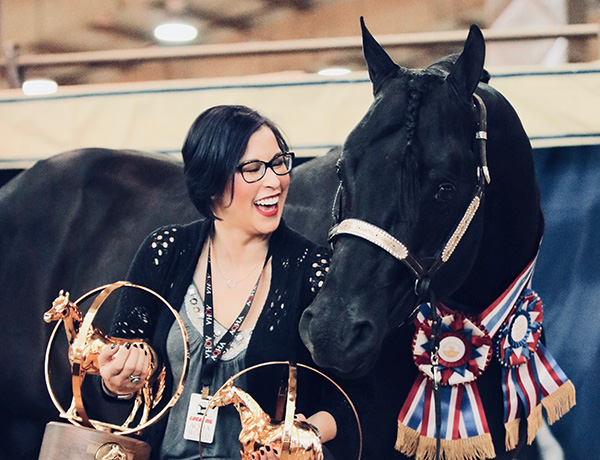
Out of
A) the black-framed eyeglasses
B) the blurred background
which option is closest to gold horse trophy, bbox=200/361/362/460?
the black-framed eyeglasses

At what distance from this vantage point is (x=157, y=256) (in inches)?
62.9

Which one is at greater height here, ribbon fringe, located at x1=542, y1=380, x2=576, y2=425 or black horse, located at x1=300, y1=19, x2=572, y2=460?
black horse, located at x1=300, y1=19, x2=572, y2=460

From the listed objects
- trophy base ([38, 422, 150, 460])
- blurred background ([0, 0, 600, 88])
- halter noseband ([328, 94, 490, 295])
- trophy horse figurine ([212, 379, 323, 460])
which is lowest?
trophy base ([38, 422, 150, 460])

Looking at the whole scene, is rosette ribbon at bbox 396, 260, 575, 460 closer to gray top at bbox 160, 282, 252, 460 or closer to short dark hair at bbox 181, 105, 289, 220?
gray top at bbox 160, 282, 252, 460

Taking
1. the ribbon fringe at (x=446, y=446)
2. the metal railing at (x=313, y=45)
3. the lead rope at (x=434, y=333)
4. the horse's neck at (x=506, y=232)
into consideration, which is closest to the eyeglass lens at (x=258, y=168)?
the lead rope at (x=434, y=333)

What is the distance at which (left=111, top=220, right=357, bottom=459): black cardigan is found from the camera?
1473mm

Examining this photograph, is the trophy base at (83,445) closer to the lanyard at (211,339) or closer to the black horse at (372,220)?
the lanyard at (211,339)

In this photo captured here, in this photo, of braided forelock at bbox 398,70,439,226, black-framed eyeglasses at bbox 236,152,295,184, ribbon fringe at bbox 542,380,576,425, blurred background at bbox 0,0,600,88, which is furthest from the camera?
blurred background at bbox 0,0,600,88

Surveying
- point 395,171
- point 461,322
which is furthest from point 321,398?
point 395,171

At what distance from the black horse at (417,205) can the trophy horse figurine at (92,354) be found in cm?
32

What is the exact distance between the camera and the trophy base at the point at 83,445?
127 cm

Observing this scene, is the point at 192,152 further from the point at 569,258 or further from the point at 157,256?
the point at 569,258

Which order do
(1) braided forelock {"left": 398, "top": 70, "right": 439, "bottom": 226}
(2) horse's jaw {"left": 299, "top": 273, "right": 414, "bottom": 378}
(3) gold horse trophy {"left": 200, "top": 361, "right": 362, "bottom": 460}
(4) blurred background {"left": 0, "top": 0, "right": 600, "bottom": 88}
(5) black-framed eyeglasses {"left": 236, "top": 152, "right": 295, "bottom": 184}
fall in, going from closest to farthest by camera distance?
1. (3) gold horse trophy {"left": 200, "top": 361, "right": 362, "bottom": 460}
2. (2) horse's jaw {"left": 299, "top": 273, "right": 414, "bottom": 378}
3. (1) braided forelock {"left": 398, "top": 70, "right": 439, "bottom": 226}
4. (5) black-framed eyeglasses {"left": 236, "top": 152, "right": 295, "bottom": 184}
5. (4) blurred background {"left": 0, "top": 0, "right": 600, "bottom": 88}

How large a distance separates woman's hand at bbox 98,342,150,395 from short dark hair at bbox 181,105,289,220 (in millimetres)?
365
